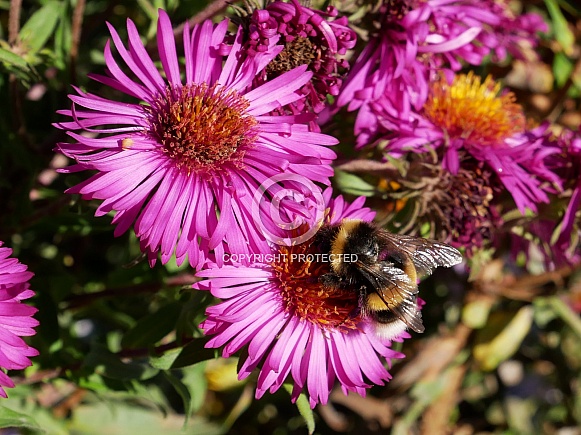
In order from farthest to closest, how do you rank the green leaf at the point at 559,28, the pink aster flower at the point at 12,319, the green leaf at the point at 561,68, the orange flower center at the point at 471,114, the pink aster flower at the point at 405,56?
the green leaf at the point at 561,68
the green leaf at the point at 559,28
the orange flower center at the point at 471,114
the pink aster flower at the point at 405,56
the pink aster flower at the point at 12,319

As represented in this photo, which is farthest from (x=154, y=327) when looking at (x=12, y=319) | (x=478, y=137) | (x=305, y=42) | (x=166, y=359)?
(x=478, y=137)

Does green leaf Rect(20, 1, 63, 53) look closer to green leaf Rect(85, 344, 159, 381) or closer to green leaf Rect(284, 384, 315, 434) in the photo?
green leaf Rect(85, 344, 159, 381)

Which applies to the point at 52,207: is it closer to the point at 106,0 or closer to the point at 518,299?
the point at 106,0

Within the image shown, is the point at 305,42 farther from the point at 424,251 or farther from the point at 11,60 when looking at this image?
the point at 11,60

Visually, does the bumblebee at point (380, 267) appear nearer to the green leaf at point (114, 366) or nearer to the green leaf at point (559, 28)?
the green leaf at point (114, 366)

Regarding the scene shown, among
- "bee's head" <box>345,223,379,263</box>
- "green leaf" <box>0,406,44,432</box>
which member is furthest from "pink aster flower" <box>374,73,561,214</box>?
"green leaf" <box>0,406,44,432</box>

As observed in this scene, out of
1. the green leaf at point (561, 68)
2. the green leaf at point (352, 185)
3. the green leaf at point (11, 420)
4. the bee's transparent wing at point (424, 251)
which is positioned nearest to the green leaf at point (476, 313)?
the green leaf at point (561, 68)
